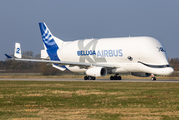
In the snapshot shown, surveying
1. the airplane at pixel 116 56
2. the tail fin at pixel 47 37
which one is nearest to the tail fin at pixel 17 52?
the airplane at pixel 116 56

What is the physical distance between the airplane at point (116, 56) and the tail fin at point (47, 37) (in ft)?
7.48

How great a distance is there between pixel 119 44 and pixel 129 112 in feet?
95.9

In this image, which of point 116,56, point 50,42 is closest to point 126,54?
point 116,56

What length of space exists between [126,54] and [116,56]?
61.4 inches

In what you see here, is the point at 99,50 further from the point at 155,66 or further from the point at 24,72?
the point at 24,72

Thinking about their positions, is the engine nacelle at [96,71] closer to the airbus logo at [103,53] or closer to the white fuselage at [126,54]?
the white fuselage at [126,54]

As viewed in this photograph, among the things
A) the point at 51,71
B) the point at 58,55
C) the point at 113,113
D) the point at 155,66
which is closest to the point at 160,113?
the point at 113,113

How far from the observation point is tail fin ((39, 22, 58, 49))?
5153 cm

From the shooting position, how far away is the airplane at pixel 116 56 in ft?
127

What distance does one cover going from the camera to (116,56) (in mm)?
41469

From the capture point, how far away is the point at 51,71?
206ft

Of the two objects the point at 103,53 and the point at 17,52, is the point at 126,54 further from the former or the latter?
the point at 17,52

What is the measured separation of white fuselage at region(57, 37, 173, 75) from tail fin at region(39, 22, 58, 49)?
560cm

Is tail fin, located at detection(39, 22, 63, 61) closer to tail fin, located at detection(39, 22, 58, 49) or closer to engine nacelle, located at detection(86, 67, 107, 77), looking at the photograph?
tail fin, located at detection(39, 22, 58, 49)
